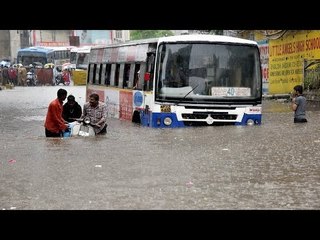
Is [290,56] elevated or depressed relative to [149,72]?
elevated

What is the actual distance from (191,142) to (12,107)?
63.4 ft

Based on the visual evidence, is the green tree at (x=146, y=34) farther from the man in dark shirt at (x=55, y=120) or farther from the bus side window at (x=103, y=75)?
the man in dark shirt at (x=55, y=120)

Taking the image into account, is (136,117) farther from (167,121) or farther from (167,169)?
(167,169)

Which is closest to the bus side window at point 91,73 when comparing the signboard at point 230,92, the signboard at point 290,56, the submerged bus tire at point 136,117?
the submerged bus tire at point 136,117

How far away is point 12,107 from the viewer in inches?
1307

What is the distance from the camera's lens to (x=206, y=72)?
18672mm

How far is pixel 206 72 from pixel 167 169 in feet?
24.6

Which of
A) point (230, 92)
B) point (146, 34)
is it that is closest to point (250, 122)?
point (230, 92)

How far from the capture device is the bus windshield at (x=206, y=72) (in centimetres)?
1847

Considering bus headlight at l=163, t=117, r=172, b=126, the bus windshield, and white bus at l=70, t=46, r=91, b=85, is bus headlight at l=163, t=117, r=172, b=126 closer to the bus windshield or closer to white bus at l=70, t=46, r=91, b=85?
the bus windshield

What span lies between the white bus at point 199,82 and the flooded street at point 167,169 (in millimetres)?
479

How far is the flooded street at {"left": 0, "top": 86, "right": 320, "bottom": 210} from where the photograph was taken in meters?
8.91
